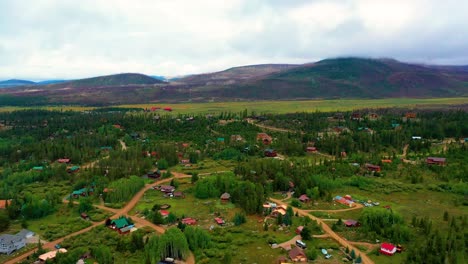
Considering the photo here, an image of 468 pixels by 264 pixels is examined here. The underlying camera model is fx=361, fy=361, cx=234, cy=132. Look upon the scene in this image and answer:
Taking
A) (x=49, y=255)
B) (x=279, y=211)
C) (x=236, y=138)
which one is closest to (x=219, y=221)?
(x=279, y=211)

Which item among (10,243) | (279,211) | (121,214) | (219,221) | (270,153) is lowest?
(10,243)

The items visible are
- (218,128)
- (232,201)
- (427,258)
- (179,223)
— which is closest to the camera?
(427,258)

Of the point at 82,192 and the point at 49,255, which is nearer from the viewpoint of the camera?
the point at 49,255

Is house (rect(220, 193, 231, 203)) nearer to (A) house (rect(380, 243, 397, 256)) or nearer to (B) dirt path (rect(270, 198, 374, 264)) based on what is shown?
(B) dirt path (rect(270, 198, 374, 264))

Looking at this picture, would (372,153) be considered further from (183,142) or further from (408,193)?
(183,142)

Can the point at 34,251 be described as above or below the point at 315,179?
below

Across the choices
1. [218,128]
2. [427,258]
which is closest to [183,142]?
[218,128]

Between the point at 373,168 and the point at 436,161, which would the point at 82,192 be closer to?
the point at 373,168
